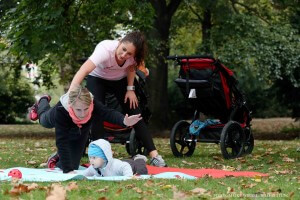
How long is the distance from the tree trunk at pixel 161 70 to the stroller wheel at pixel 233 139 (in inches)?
385

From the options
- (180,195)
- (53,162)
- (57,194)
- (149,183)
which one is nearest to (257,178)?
(149,183)

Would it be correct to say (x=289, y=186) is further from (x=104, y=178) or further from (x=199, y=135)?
(x=199, y=135)

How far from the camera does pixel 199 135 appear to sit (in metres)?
9.64

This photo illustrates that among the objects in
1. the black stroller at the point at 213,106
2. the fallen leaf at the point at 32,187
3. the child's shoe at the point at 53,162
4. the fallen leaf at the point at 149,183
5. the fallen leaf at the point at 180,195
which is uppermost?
the black stroller at the point at 213,106

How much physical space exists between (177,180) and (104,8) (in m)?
9.26

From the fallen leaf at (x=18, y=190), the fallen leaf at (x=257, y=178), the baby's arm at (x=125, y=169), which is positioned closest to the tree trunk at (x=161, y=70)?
the baby's arm at (x=125, y=169)

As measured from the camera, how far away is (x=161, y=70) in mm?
20266

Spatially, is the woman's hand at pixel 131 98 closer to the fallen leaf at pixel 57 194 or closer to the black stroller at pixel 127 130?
the black stroller at pixel 127 130

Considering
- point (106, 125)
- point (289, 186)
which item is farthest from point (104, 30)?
point (289, 186)

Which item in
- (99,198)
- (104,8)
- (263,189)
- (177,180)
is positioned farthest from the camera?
(104,8)

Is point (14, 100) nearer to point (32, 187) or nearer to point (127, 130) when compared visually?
point (127, 130)

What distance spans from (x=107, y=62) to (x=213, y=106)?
2588 mm

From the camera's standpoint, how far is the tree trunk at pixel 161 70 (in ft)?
64.3

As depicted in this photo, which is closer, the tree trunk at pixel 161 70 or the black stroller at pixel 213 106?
the black stroller at pixel 213 106
